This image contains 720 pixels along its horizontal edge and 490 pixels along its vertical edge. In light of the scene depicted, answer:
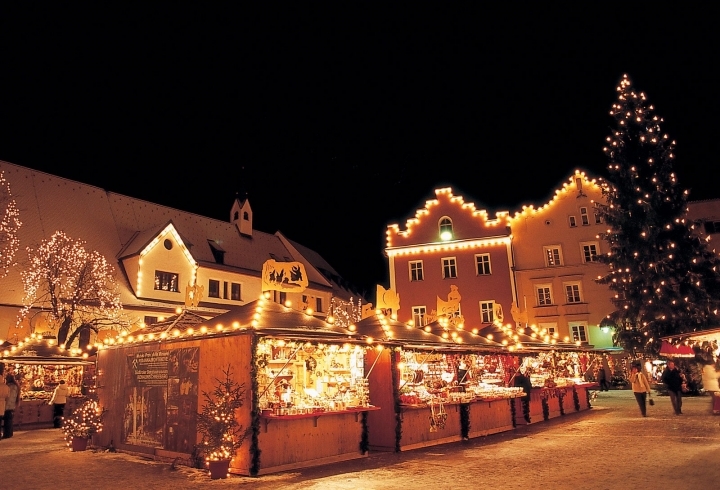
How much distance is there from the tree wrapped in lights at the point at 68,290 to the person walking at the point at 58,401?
3.78 meters

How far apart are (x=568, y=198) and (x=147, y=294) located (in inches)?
1056

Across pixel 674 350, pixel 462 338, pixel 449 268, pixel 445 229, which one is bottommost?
pixel 674 350

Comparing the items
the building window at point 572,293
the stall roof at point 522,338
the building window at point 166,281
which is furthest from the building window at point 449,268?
the building window at point 166,281

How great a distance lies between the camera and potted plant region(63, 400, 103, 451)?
1352cm

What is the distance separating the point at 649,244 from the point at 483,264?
10.3 metres

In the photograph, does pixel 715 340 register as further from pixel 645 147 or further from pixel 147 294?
pixel 147 294

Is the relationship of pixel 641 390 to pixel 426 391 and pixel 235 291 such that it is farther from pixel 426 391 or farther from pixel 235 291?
pixel 235 291

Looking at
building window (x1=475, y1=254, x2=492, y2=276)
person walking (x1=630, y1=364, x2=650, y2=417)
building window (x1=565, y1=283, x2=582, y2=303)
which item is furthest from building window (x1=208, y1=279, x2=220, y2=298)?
person walking (x1=630, y1=364, x2=650, y2=417)

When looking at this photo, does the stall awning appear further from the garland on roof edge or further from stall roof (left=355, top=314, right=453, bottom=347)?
stall roof (left=355, top=314, right=453, bottom=347)

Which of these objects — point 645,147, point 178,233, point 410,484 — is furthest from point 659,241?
point 178,233

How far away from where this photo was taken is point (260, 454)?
32.8 feet

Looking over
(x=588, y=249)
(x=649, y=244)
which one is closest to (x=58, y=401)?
(x=649, y=244)

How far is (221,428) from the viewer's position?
32.4ft

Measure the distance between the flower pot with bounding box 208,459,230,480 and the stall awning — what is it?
17.9 metres
